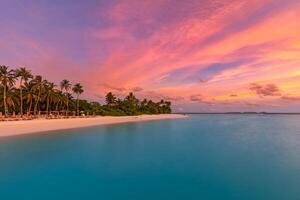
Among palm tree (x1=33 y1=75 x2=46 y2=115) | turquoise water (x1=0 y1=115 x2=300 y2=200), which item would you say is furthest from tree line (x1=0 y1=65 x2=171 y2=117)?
turquoise water (x1=0 y1=115 x2=300 y2=200)

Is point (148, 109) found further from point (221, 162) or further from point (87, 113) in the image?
point (221, 162)

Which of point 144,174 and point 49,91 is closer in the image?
point 144,174

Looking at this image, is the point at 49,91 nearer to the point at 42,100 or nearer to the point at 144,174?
the point at 42,100

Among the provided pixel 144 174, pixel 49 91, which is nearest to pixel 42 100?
pixel 49 91

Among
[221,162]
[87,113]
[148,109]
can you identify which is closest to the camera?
[221,162]

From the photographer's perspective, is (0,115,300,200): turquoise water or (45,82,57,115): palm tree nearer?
(0,115,300,200): turquoise water

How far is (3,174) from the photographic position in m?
14.3

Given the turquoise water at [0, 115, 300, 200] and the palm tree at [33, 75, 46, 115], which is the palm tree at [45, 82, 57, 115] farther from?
the turquoise water at [0, 115, 300, 200]

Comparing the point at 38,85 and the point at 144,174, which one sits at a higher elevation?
the point at 38,85

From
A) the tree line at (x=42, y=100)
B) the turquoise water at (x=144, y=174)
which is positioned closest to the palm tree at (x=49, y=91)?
the tree line at (x=42, y=100)

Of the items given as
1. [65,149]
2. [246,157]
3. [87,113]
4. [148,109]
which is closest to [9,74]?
[87,113]

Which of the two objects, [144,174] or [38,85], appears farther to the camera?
[38,85]

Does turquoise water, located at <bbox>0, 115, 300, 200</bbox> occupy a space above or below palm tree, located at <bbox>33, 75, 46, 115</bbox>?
below

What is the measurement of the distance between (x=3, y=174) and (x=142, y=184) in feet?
25.5
